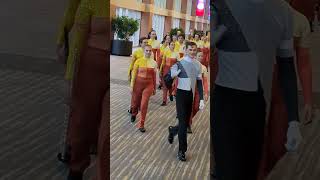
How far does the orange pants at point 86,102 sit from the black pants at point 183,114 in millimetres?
127

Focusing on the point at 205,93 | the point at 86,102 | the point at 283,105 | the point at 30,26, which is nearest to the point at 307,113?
the point at 283,105

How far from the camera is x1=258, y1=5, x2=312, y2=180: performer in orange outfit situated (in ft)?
2.33

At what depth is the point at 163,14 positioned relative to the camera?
2.19 feet

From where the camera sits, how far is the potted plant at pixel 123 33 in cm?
63

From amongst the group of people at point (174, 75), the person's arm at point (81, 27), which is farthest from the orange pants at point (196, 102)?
the person's arm at point (81, 27)

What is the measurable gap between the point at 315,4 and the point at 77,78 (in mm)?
432

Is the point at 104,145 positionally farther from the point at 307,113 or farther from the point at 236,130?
the point at 307,113

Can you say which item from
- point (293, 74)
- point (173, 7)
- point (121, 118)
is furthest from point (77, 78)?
point (293, 74)

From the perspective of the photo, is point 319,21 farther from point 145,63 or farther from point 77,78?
point 77,78

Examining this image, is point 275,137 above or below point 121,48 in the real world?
below

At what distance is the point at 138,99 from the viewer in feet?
2.14

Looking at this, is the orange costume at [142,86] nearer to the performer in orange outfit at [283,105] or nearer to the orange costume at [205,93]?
the orange costume at [205,93]

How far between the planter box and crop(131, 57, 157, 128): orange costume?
0.09ft

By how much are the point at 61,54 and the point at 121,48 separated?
0.10 meters
